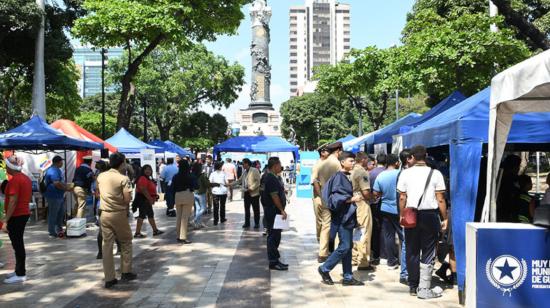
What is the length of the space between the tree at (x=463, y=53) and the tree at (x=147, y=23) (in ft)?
22.2

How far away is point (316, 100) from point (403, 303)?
217ft

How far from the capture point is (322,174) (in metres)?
8.34

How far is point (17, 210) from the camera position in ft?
23.9

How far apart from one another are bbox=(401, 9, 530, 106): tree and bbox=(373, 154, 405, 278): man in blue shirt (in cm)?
1055

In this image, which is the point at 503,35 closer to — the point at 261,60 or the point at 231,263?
the point at 231,263

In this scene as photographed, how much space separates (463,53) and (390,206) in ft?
37.7

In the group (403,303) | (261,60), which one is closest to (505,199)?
(403,303)

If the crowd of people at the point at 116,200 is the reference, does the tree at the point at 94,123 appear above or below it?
above

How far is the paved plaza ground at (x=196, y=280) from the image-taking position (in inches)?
246

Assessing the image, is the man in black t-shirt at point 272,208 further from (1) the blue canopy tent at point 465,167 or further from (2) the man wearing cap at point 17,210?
(2) the man wearing cap at point 17,210

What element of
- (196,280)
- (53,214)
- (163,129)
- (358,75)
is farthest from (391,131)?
(163,129)

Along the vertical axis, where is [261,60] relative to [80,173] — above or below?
above

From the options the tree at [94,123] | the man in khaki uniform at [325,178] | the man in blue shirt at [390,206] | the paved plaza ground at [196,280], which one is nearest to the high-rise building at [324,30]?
the tree at [94,123]

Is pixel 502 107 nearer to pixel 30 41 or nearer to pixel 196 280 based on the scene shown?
pixel 196 280
